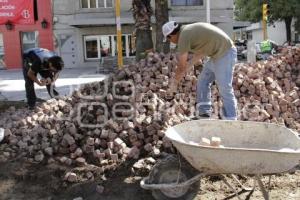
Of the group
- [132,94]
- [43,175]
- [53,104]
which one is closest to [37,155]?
[43,175]

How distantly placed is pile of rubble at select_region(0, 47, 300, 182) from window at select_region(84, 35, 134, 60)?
63.8 ft

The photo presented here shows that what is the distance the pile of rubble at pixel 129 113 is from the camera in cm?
555

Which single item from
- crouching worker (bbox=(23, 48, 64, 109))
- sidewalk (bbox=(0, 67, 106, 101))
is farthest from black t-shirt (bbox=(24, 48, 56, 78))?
sidewalk (bbox=(0, 67, 106, 101))

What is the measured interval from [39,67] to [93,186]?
149 inches

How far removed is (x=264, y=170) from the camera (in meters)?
4.05

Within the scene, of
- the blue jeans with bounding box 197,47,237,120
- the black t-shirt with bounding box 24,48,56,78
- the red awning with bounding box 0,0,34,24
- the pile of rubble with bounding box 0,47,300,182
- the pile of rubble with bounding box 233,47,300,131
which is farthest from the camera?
the red awning with bounding box 0,0,34,24

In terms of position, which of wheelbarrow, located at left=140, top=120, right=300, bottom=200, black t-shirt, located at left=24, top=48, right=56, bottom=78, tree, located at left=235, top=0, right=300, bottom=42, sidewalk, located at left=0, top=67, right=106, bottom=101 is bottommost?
sidewalk, located at left=0, top=67, right=106, bottom=101

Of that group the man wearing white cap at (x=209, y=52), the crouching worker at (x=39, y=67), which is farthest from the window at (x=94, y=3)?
the man wearing white cap at (x=209, y=52)

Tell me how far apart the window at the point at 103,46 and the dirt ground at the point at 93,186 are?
21.6 m

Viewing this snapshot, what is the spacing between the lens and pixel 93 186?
507 cm

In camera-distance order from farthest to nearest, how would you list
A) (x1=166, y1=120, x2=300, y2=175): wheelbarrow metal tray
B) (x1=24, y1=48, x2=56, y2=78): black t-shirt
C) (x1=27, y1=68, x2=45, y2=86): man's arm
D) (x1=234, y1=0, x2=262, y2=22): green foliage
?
(x1=234, y1=0, x2=262, y2=22): green foliage, (x1=27, y1=68, x2=45, y2=86): man's arm, (x1=24, y1=48, x2=56, y2=78): black t-shirt, (x1=166, y1=120, x2=300, y2=175): wheelbarrow metal tray

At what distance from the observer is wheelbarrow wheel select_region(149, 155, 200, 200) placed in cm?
445

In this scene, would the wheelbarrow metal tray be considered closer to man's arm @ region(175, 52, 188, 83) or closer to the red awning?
man's arm @ region(175, 52, 188, 83)

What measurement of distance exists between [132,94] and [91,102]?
0.60 metres
